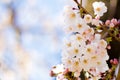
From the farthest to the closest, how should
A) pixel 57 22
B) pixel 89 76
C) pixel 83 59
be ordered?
pixel 57 22
pixel 89 76
pixel 83 59

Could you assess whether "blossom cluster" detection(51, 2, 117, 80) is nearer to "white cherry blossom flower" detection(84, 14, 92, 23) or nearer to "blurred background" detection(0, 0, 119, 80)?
"white cherry blossom flower" detection(84, 14, 92, 23)

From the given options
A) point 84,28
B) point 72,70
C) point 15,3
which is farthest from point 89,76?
point 15,3

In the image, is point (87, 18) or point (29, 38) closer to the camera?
point (87, 18)

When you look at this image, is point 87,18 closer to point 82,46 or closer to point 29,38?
point 82,46

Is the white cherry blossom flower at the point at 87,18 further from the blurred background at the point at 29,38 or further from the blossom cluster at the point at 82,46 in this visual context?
the blurred background at the point at 29,38

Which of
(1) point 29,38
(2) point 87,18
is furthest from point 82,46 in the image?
(1) point 29,38

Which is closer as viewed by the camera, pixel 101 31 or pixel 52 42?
pixel 101 31

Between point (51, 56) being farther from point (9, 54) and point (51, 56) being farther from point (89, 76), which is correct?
point (89, 76)

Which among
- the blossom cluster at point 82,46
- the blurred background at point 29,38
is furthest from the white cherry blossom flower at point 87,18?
the blurred background at point 29,38
